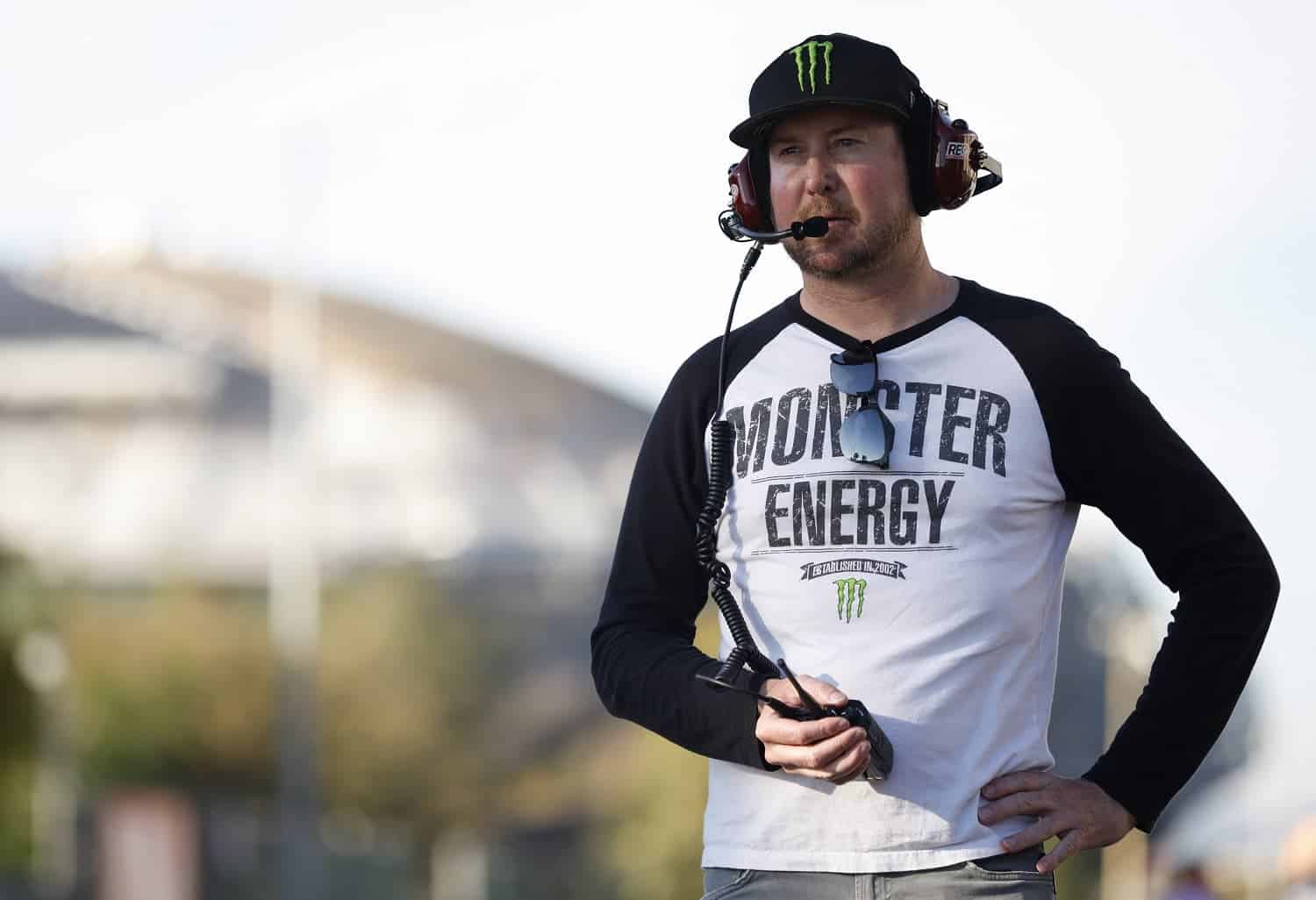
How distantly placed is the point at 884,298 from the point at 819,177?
0.67 ft

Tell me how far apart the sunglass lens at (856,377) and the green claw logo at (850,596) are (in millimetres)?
264

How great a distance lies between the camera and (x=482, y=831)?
164 ft

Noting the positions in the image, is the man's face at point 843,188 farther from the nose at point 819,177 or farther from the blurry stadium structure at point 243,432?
the blurry stadium structure at point 243,432

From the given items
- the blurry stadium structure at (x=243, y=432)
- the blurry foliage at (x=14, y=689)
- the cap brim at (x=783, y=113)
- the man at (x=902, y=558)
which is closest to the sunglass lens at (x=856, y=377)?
the man at (x=902, y=558)

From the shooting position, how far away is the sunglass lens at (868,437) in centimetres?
292

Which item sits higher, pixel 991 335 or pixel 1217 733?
pixel 991 335

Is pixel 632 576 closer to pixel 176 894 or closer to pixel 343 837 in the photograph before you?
pixel 343 837

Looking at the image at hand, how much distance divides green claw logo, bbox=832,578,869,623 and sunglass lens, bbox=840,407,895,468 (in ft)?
0.53

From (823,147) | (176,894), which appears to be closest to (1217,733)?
(823,147)

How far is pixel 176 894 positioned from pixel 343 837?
466cm

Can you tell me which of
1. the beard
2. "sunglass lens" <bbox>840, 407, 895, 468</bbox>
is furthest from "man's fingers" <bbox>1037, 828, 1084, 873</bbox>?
the beard

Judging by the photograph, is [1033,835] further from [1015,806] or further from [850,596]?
[850,596]

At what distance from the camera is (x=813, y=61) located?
9.98 ft

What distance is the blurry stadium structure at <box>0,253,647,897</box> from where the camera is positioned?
186ft
